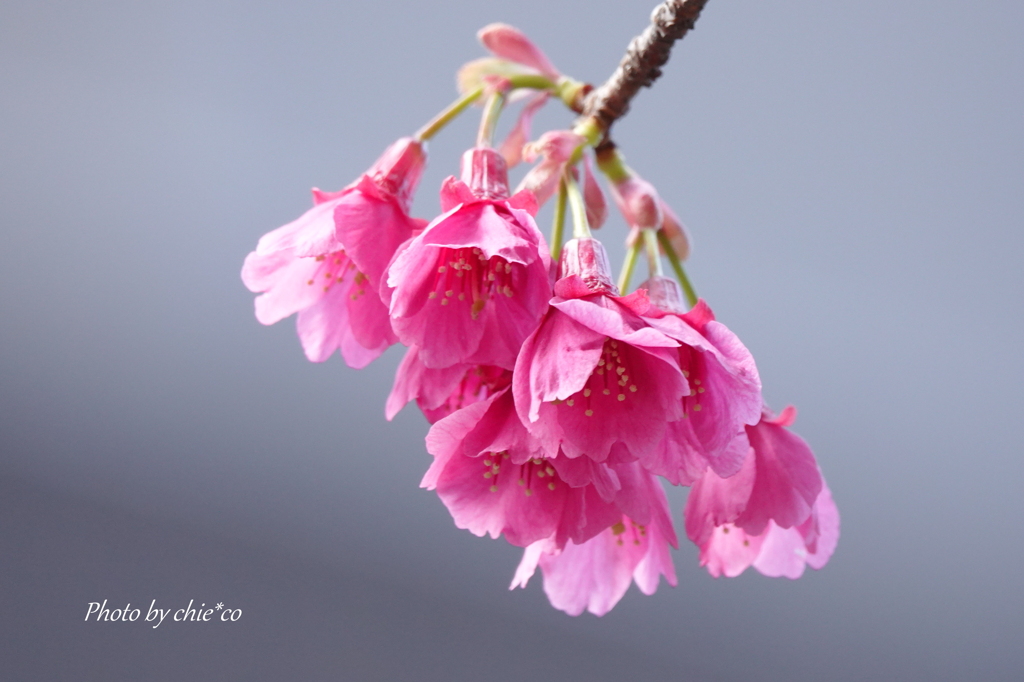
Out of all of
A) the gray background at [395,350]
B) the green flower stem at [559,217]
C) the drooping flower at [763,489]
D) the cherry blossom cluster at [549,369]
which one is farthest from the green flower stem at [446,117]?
the gray background at [395,350]

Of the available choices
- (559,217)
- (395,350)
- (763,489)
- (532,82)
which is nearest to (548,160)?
(559,217)

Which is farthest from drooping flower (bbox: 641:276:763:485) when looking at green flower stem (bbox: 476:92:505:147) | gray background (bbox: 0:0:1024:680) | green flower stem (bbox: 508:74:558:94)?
gray background (bbox: 0:0:1024:680)

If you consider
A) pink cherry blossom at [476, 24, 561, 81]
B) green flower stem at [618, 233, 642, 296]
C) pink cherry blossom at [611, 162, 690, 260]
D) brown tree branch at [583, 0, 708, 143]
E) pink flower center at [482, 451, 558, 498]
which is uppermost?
pink cherry blossom at [476, 24, 561, 81]

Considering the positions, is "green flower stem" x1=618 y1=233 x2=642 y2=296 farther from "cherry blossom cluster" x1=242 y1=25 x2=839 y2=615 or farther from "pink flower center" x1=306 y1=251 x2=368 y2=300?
"pink flower center" x1=306 y1=251 x2=368 y2=300

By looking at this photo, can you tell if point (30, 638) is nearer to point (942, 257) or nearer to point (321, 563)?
point (321, 563)

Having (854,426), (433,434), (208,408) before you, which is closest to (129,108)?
(208,408)
